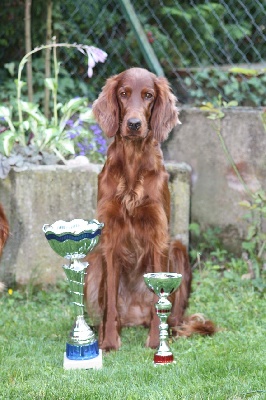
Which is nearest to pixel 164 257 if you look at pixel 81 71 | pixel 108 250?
pixel 108 250

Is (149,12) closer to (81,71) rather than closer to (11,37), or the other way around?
(81,71)

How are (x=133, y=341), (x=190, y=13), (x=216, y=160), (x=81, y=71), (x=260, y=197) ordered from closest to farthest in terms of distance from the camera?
(x=133, y=341) → (x=260, y=197) → (x=216, y=160) → (x=190, y=13) → (x=81, y=71)

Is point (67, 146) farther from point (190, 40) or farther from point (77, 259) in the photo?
point (190, 40)

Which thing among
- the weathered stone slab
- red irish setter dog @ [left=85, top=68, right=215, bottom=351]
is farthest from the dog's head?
the weathered stone slab

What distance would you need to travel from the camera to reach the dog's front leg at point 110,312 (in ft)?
12.5

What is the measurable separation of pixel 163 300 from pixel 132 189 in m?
0.60

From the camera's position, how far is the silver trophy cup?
344cm

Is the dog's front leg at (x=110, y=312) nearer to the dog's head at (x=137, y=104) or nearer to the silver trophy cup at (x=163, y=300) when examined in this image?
the silver trophy cup at (x=163, y=300)

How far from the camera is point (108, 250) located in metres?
3.86

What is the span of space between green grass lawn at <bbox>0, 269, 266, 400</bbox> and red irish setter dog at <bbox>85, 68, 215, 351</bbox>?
291 millimetres

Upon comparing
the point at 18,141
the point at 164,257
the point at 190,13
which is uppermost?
the point at 190,13

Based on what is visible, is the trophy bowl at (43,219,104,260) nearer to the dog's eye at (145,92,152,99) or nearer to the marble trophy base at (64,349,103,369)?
the marble trophy base at (64,349,103,369)

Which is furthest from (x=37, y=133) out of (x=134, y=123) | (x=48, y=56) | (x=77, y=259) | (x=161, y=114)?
(x=77, y=259)

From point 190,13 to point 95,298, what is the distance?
272 cm
